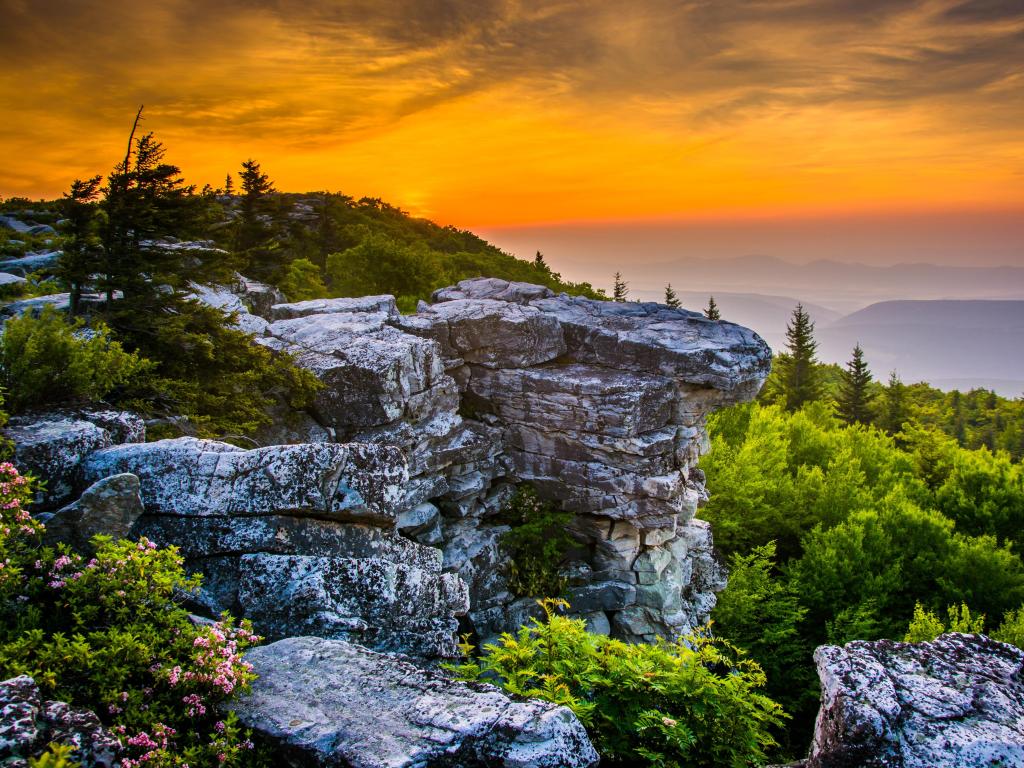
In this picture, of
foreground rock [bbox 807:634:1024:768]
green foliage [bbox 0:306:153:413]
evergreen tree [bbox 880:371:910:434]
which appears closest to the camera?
foreground rock [bbox 807:634:1024:768]

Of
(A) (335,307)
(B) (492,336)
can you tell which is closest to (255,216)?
(A) (335,307)

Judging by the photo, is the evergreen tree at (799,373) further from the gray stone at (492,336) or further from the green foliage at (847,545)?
the gray stone at (492,336)

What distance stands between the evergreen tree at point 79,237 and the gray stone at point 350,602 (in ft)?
26.5

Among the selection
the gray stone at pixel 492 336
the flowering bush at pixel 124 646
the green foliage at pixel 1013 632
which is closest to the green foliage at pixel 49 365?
the flowering bush at pixel 124 646

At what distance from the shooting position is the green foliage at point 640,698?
6.56 metres

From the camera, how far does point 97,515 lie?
6754 mm

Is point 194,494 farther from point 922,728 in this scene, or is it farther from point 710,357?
point 710,357

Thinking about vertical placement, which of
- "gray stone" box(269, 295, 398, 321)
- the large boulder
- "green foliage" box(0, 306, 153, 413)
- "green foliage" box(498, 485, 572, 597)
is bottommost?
"green foliage" box(498, 485, 572, 597)

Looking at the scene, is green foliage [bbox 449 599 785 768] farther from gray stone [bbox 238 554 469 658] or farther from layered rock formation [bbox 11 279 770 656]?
layered rock formation [bbox 11 279 770 656]

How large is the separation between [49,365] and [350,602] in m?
5.44

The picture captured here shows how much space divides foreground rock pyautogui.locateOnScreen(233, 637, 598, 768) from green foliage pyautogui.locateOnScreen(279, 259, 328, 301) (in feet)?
72.2

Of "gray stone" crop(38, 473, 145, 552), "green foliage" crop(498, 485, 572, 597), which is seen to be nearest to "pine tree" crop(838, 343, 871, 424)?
"green foliage" crop(498, 485, 572, 597)

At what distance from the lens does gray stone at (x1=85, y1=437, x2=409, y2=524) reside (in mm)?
7887

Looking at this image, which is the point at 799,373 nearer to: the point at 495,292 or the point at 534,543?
the point at 495,292
